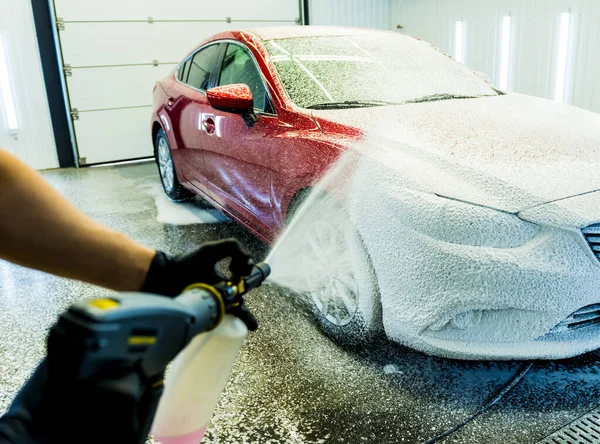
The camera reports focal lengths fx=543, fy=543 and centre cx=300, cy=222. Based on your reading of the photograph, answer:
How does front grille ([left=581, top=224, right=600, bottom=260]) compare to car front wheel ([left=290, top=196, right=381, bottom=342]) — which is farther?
car front wheel ([left=290, top=196, right=381, bottom=342])

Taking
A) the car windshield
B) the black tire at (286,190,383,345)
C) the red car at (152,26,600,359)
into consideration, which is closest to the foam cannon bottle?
the red car at (152,26,600,359)

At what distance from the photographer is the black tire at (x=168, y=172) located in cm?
496

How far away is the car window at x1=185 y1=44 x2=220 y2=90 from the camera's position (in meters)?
4.06

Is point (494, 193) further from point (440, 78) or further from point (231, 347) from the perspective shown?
point (440, 78)

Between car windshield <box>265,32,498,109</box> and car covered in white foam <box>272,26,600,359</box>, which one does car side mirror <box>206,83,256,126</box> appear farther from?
car covered in white foam <box>272,26,600,359</box>

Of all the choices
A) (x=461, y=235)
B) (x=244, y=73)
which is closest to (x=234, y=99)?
(x=244, y=73)

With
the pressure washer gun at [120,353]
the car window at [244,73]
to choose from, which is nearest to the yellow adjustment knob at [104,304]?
the pressure washer gun at [120,353]

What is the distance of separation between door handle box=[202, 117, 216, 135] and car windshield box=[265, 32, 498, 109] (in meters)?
0.61

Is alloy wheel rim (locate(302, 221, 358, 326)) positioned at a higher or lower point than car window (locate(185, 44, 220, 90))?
lower

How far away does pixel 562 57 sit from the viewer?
6.95m

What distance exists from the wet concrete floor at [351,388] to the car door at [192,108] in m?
1.39

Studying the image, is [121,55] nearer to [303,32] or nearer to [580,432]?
[303,32]

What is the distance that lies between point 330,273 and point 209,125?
1.64 metres

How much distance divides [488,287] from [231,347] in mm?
1105
